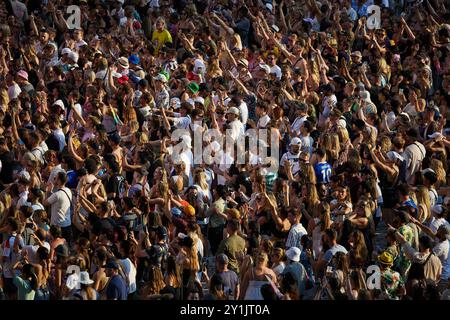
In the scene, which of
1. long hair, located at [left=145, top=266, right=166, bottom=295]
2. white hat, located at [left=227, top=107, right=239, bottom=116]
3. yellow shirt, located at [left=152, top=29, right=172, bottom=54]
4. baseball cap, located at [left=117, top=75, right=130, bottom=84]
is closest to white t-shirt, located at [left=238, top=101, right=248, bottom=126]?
white hat, located at [left=227, top=107, right=239, bottom=116]

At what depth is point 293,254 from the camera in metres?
13.1

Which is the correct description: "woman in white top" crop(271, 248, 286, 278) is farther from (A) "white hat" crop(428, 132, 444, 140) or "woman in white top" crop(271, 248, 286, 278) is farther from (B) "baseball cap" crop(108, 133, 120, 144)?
(A) "white hat" crop(428, 132, 444, 140)

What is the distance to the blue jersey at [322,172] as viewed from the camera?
1566cm

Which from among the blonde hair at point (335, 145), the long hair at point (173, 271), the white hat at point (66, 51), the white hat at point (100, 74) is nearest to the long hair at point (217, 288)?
the long hair at point (173, 271)

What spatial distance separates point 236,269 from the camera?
13516mm

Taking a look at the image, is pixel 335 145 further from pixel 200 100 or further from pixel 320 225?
pixel 320 225

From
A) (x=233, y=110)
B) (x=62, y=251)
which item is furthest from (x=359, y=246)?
(x=233, y=110)

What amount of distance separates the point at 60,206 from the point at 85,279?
2.37 metres

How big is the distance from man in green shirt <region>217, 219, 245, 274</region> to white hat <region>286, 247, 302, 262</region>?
658 millimetres

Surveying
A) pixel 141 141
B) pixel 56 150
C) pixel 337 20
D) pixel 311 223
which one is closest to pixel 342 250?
pixel 311 223

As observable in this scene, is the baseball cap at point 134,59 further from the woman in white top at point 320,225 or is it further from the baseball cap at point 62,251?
the baseball cap at point 62,251

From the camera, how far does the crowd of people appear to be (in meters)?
12.9

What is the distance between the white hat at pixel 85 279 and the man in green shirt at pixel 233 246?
5.63 ft

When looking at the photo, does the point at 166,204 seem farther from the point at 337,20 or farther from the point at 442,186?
the point at 337,20
